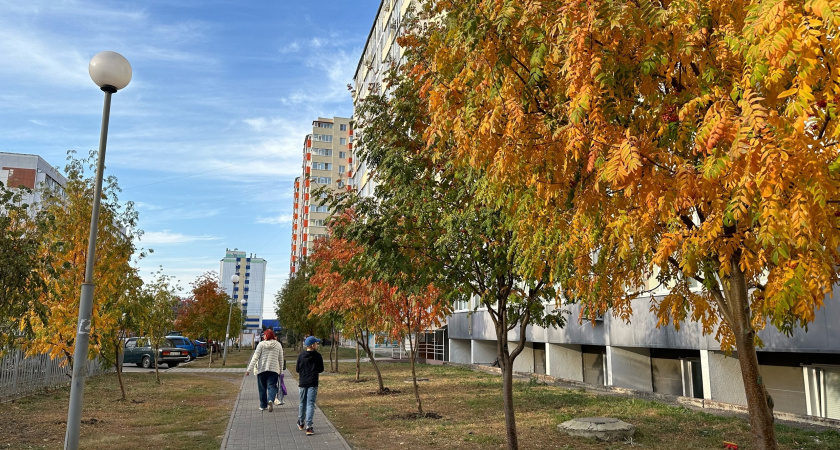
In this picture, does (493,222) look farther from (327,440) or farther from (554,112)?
(327,440)

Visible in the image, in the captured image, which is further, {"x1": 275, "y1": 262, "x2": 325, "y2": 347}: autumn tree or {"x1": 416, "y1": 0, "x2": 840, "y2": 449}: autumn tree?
{"x1": 275, "y1": 262, "x2": 325, "y2": 347}: autumn tree

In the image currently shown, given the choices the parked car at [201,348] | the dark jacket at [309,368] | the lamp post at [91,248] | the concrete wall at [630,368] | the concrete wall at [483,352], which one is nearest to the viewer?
the lamp post at [91,248]

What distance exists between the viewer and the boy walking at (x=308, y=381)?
10124 mm

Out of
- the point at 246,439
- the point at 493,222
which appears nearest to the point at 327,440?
the point at 246,439

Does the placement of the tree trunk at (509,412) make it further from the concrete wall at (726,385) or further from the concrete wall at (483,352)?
the concrete wall at (483,352)

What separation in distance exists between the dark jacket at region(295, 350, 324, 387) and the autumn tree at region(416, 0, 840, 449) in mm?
5721

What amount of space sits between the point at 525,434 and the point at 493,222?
14.0ft

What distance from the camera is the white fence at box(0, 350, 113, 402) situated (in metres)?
15.0

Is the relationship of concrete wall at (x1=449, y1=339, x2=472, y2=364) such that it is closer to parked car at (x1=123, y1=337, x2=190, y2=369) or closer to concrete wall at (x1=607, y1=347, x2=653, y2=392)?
concrete wall at (x1=607, y1=347, x2=653, y2=392)

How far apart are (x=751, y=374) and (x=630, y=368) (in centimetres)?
1261

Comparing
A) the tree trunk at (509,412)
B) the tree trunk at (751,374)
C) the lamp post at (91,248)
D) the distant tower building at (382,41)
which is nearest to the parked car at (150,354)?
the distant tower building at (382,41)

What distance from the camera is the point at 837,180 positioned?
11.5 ft

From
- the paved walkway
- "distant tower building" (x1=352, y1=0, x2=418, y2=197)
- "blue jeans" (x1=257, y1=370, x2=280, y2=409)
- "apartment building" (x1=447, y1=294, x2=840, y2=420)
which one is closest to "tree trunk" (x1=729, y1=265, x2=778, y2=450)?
"apartment building" (x1=447, y1=294, x2=840, y2=420)

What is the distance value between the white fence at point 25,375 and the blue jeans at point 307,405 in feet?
21.4
